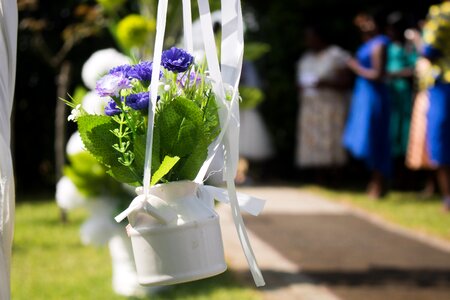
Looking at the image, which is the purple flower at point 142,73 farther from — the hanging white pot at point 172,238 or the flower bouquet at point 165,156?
the hanging white pot at point 172,238

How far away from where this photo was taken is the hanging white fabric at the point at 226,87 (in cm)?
210

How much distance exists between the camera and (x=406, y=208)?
29.6 ft

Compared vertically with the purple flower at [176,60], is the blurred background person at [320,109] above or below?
below

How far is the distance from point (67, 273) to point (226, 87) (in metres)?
3.73

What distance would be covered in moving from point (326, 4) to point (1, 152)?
10211mm

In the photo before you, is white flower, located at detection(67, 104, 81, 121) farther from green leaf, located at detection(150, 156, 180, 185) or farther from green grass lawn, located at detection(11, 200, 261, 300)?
green grass lawn, located at detection(11, 200, 261, 300)

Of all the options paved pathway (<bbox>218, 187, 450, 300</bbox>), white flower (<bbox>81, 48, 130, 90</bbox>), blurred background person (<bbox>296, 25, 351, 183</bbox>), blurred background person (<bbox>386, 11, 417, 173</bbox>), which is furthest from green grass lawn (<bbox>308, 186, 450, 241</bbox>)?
white flower (<bbox>81, 48, 130, 90</bbox>)

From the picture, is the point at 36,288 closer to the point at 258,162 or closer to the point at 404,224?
the point at 404,224

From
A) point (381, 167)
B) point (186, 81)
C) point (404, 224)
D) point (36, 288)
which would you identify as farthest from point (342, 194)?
point (186, 81)

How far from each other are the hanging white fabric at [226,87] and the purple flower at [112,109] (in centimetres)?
15

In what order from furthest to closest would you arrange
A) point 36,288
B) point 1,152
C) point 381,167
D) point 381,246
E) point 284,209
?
point 381,167 < point 284,209 < point 381,246 < point 36,288 < point 1,152

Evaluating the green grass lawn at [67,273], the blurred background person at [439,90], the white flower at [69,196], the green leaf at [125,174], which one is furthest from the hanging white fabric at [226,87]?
the blurred background person at [439,90]

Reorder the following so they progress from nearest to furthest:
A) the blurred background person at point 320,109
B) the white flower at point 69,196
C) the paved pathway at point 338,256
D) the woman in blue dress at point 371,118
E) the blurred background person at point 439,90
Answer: the white flower at point 69,196 < the paved pathway at point 338,256 < the blurred background person at point 439,90 < the woman in blue dress at point 371,118 < the blurred background person at point 320,109

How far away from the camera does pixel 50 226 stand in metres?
7.87
